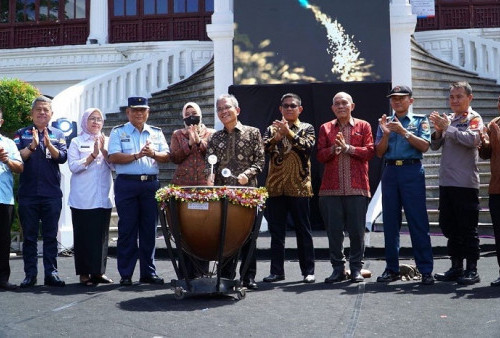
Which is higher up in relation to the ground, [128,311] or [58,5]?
[58,5]

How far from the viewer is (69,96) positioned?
12422mm

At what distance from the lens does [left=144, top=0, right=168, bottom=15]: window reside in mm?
18344

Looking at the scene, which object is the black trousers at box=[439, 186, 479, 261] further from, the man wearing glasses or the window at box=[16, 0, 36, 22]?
the window at box=[16, 0, 36, 22]

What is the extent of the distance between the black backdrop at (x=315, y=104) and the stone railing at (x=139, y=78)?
3.55m

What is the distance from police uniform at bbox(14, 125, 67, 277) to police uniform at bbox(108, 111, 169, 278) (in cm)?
61

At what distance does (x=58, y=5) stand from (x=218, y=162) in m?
14.0

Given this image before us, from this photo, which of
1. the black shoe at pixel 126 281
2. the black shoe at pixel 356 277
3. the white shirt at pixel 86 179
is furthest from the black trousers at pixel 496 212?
the white shirt at pixel 86 179

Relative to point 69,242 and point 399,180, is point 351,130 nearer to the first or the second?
point 399,180

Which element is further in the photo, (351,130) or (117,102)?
(117,102)

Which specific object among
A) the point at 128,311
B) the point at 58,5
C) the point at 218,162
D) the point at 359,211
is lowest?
the point at 128,311

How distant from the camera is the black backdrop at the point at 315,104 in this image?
34.9 ft

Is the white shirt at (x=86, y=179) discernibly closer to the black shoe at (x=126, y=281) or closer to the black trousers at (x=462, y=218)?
the black shoe at (x=126, y=281)

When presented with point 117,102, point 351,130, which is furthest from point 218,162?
point 117,102

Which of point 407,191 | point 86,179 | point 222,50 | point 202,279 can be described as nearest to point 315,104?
point 222,50
